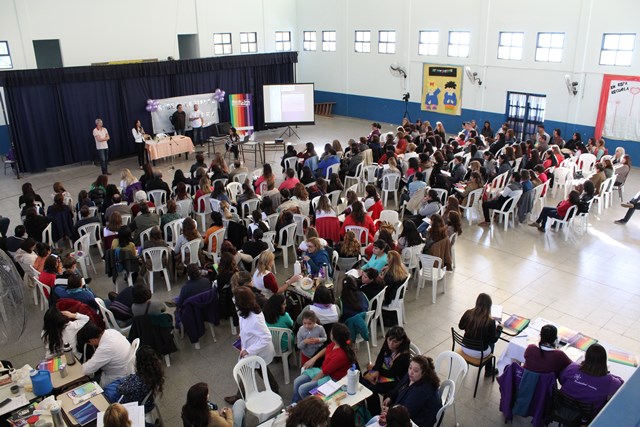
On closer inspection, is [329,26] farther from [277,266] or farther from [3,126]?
[277,266]

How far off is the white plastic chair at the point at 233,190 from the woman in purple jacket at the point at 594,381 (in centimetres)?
681

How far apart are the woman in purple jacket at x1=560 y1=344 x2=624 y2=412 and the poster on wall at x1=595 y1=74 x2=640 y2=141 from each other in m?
11.3

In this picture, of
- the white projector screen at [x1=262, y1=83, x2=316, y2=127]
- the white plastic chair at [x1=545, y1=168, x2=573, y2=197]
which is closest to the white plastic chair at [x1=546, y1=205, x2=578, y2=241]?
the white plastic chair at [x1=545, y1=168, x2=573, y2=197]

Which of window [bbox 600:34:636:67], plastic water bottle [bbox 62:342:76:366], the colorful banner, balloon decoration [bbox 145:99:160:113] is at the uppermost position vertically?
window [bbox 600:34:636:67]

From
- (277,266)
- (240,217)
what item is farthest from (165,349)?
(240,217)

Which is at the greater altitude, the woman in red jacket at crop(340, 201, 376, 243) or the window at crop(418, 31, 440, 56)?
the window at crop(418, 31, 440, 56)

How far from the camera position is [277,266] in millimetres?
8461

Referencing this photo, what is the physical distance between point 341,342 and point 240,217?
468cm

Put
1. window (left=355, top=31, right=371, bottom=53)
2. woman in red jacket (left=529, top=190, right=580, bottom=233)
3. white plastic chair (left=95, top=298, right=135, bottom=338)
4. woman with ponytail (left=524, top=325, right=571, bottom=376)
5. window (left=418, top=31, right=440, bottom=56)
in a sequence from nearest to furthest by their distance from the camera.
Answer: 1. woman with ponytail (left=524, top=325, right=571, bottom=376)
2. white plastic chair (left=95, top=298, right=135, bottom=338)
3. woman in red jacket (left=529, top=190, right=580, bottom=233)
4. window (left=418, top=31, right=440, bottom=56)
5. window (left=355, top=31, right=371, bottom=53)

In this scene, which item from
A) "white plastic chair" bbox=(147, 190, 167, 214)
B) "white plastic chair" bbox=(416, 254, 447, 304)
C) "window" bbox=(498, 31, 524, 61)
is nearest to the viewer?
"white plastic chair" bbox=(416, 254, 447, 304)

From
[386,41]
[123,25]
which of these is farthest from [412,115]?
[123,25]

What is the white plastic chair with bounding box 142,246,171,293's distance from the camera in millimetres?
7452

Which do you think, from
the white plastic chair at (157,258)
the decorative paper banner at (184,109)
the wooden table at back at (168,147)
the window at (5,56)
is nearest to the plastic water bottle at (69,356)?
the white plastic chair at (157,258)

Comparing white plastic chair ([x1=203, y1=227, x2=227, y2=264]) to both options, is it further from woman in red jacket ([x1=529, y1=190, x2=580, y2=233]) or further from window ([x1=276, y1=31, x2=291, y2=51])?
window ([x1=276, y1=31, x2=291, y2=51])
